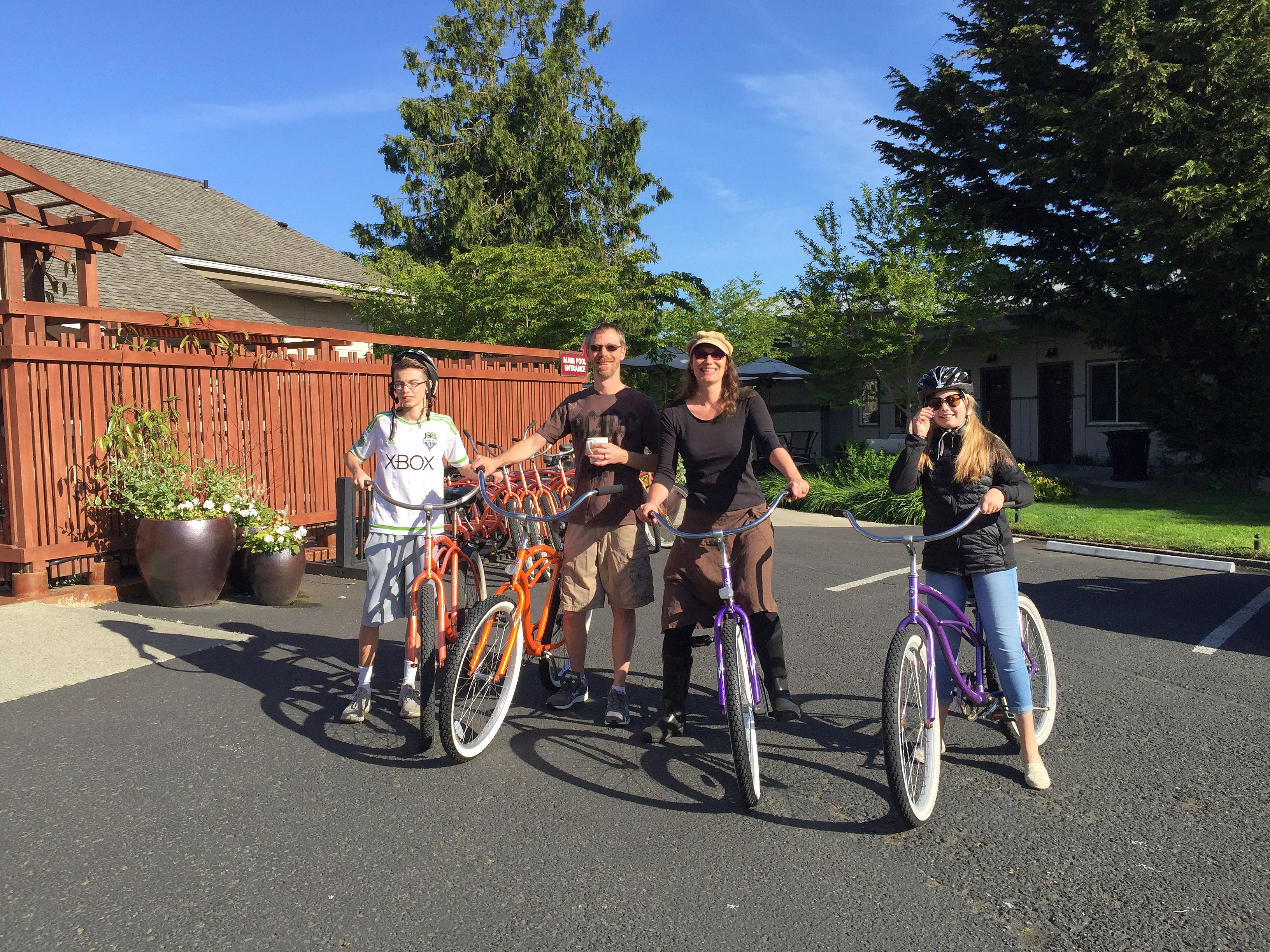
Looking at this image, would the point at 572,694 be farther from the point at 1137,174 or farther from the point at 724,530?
the point at 1137,174

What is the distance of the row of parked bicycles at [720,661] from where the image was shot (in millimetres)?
3732

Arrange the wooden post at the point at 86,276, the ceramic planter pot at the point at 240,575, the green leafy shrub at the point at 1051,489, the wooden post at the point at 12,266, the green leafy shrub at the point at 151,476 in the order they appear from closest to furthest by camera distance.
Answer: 1. the green leafy shrub at the point at 151,476
2. the ceramic planter pot at the point at 240,575
3. the wooden post at the point at 12,266
4. the wooden post at the point at 86,276
5. the green leafy shrub at the point at 1051,489

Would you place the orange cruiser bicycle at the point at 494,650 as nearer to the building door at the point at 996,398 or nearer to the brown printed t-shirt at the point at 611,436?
the brown printed t-shirt at the point at 611,436

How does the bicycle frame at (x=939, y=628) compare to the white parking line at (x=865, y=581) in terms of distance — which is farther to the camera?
the white parking line at (x=865, y=581)

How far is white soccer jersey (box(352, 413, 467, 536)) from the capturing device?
491 cm

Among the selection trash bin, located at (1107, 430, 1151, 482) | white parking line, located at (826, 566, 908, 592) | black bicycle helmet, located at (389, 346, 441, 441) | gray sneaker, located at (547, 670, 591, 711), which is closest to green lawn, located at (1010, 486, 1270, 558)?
trash bin, located at (1107, 430, 1151, 482)

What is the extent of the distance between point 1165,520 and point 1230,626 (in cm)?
692

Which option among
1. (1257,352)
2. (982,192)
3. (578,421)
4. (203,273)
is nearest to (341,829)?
(578,421)

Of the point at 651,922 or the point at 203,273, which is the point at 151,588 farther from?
the point at 203,273

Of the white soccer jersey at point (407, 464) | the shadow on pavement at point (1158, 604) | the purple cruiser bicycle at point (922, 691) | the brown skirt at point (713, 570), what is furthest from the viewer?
the shadow on pavement at point (1158, 604)

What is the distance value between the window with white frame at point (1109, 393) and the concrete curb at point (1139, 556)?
10.3 m

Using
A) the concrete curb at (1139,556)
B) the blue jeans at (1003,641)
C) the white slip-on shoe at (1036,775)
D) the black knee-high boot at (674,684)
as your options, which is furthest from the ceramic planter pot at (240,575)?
the concrete curb at (1139,556)

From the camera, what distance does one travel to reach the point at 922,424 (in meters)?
4.03

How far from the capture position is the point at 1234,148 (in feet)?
49.4
